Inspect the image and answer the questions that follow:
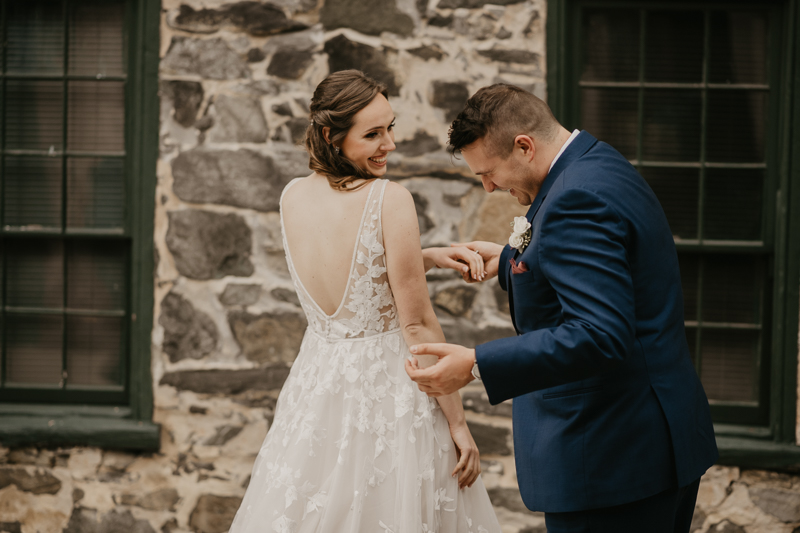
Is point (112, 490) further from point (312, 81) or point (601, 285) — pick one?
point (601, 285)

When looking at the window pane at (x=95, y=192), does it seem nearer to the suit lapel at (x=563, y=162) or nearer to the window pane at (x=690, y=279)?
the suit lapel at (x=563, y=162)

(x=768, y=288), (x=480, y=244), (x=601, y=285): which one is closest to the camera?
(x=601, y=285)

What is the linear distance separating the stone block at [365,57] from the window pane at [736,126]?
65.7 inches

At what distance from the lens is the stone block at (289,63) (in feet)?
11.5

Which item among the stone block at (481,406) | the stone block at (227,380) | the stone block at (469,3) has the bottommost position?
the stone block at (481,406)

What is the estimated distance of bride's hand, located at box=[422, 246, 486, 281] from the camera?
2.46 meters

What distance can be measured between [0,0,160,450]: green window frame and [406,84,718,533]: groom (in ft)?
7.44

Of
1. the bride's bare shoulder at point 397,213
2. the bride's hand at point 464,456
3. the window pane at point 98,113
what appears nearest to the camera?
the bride's bare shoulder at point 397,213

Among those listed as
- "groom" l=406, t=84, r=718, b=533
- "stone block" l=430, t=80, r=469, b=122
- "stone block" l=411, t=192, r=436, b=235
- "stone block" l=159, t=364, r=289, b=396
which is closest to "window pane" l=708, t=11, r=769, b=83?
"stone block" l=430, t=80, r=469, b=122

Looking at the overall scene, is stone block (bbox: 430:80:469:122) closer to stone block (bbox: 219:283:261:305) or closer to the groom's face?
stone block (bbox: 219:283:261:305)

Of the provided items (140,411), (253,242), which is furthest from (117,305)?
(253,242)

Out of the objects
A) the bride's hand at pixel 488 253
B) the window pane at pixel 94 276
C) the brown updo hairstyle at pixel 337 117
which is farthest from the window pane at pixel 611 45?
the window pane at pixel 94 276

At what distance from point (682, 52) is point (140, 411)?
3.45 m

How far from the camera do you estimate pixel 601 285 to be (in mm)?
1582
